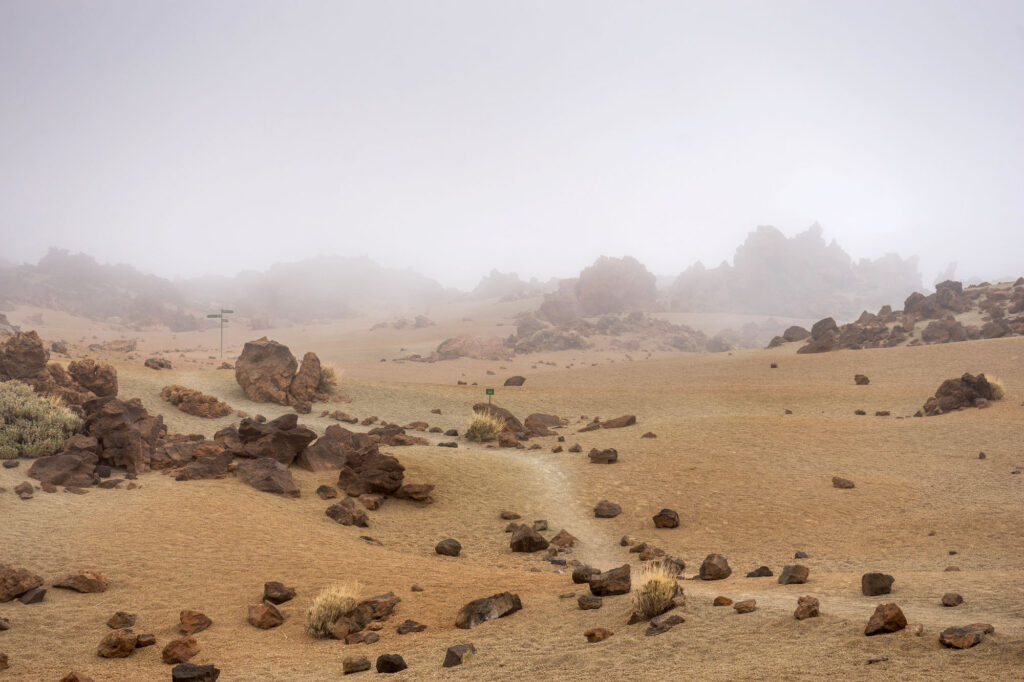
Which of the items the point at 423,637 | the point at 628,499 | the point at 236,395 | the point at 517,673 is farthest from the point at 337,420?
the point at 517,673

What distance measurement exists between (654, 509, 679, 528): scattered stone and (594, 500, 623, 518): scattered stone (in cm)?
104

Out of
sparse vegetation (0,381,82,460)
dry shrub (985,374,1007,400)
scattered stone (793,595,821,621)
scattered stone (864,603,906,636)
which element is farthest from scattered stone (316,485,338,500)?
dry shrub (985,374,1007,400)

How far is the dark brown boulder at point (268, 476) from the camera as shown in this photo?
44.4ft

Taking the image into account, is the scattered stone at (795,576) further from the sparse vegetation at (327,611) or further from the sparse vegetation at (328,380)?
the sparse vegetation at (328,380)

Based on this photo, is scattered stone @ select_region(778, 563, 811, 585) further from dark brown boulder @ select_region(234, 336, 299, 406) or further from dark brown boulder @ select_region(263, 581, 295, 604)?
dark brown boulder @ select_region(234, 336, 299, 406)

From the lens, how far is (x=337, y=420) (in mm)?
23875

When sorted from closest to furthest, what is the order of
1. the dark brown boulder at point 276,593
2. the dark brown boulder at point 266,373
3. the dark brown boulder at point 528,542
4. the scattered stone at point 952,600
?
the scattered stone at point 952,600 → the dark brown boulder at point 276,593 → the dark brown boulder at point 528,542 → the dark brown boulder at point 266,373

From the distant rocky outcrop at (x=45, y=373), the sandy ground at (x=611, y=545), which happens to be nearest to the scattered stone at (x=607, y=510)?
the sandy ground at (x=611, y=545)

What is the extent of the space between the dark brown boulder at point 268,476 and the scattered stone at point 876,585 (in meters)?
10.8

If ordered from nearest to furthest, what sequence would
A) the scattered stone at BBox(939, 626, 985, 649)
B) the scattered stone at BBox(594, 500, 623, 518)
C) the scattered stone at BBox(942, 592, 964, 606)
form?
the scattered stone at BBox(939, 626, 985, 649) < the scattered stone at BBox(942, 592, 964, 606) < the scattered stone at BBox(594, 500, 623, 518)

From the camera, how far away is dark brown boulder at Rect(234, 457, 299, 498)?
44.4ft

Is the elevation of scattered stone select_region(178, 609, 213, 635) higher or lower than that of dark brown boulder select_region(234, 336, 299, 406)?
lower

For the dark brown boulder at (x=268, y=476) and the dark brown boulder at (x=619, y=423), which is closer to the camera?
the dark brown boulder at (x=268, y=476)

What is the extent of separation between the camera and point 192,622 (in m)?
7.38
